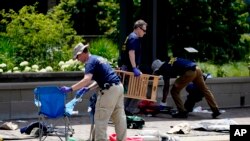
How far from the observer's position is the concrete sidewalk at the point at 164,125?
13094 millimetres

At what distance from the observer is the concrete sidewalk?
43.0 feet

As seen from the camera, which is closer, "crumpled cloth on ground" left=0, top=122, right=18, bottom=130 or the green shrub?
"crumpled cloth on ground" left=0, top=122, right=18, bottom=130

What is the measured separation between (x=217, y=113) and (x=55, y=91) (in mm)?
5101

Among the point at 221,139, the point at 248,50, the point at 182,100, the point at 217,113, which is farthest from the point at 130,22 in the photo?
the point at 248,50

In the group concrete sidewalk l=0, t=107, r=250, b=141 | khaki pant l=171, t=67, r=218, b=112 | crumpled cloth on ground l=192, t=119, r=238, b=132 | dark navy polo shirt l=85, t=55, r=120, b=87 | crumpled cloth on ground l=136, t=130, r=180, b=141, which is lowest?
concrete sidewalk l=0, t=107, r=250, b=141

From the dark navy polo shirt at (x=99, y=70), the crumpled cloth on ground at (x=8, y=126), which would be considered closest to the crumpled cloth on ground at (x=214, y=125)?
the dark navy polo shirt at (x=99, y=70)

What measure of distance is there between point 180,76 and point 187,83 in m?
0.22

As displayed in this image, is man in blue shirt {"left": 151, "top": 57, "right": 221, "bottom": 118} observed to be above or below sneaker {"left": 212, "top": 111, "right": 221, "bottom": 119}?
above

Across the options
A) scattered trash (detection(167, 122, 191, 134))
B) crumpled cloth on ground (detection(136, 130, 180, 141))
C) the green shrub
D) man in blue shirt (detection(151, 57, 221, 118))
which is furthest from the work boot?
crumpled cloth on ground (detection(136, 130, 180, 141))

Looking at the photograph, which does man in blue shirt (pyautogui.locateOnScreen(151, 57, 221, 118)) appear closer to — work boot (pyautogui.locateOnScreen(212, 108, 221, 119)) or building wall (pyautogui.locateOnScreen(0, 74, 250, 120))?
work boot (pyautogui.locateOnScreen(212, 108, 221, 119))

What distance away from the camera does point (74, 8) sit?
87.9ft

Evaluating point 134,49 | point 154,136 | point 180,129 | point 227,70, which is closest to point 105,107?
point 154,136

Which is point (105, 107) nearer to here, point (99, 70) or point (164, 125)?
point (99, 70)

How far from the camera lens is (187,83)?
15.8 m
